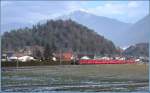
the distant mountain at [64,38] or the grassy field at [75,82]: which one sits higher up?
the distant mountain at [64,38]

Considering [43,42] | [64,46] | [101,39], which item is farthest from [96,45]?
[43,42]

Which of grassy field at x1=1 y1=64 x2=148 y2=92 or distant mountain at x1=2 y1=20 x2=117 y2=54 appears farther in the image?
distant mountain at x1=2 y1=20 x2=117 y2=54

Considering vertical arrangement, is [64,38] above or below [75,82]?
above

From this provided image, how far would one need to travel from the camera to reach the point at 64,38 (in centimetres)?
11331

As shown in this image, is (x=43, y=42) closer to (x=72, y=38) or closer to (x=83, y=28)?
(x=72, y=38)

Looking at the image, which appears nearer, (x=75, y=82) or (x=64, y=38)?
(x=75, y=82)

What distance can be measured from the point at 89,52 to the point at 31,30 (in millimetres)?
16879

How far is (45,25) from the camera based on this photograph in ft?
383

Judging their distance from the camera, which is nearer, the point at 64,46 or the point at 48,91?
the point at 48,91

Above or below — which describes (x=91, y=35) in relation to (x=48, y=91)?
above

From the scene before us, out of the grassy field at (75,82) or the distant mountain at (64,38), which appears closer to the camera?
the grassy field at (75,82)

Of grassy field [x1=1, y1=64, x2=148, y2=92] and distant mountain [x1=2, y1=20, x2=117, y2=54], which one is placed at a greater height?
distant mountain [x1=2, y1=20, x2=117, y2=54]

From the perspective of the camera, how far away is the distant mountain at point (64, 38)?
104m

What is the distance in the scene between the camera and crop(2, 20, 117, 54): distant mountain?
104 m
